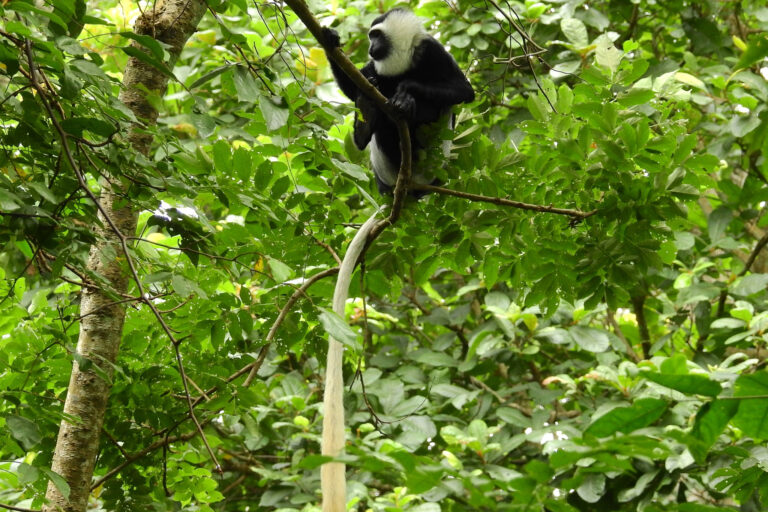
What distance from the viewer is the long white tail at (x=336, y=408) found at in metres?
1.08

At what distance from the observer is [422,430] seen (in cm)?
268

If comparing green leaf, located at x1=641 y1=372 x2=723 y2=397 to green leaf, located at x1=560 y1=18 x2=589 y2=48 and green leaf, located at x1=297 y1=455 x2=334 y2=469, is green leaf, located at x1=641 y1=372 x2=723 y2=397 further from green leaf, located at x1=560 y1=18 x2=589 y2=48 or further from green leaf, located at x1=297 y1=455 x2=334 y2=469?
green leaf, located at x1=560 y1=18 x2=589 y2=48

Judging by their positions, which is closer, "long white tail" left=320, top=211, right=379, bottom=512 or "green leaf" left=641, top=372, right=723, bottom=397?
"green leaf" left=641, top=372, right=723, bottom=397

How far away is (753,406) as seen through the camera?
65cm

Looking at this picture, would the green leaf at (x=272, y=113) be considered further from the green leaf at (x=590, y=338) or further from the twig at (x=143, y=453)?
the green leaf at (x=590, y=338)

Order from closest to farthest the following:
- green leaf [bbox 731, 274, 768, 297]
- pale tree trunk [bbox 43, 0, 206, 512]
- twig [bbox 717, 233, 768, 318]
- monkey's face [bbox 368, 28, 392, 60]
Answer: pale tree trunk [bbox 43, 0, 206, 512] → monkey's face [bbox 368, 28, 392, 60] → green leaf [bbox 731, 274, 768, 297] → twig [bbox 717, 233, 768, 318]

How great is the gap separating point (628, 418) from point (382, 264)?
4.07 ft

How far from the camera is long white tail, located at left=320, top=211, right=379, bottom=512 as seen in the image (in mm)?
1075

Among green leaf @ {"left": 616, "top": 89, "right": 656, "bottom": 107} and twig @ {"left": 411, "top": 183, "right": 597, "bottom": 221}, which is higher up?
green leaf @ {"left": 616, "top": 89, "right": 656, "bottom": 107}

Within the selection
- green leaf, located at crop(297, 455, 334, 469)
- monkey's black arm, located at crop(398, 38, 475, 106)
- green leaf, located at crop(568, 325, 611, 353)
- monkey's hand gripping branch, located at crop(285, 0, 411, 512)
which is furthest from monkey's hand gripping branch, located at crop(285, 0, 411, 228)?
green leaf, located at crop(568, 325, 611, 353)

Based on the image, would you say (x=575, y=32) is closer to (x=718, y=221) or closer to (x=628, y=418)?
(x=718, y=221)

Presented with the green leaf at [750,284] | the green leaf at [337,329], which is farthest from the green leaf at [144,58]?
the green leaf at [750,284]

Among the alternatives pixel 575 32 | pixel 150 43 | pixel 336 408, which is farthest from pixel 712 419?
pixel 575 32

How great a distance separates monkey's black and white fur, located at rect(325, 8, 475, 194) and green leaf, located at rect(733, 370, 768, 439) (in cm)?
168
